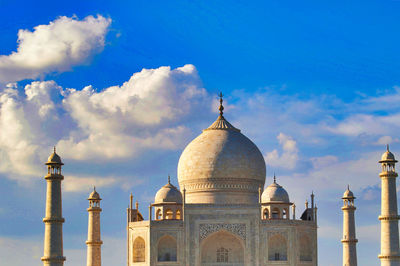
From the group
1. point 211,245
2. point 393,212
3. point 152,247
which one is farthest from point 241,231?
point 393,212

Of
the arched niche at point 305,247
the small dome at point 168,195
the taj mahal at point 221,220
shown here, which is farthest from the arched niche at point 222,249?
the arched niche at point 305,247

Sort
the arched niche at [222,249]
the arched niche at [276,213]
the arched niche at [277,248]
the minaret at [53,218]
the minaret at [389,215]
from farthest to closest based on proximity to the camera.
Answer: the arched niche at [276,213] → the arched niche at [277,248] → the arched niche at [222,249] → the minaret at [389,215] → the minaret at [53,218]

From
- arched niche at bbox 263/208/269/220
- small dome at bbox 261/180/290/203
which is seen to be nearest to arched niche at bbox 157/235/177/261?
arched niche at bbox 263/208/269/220

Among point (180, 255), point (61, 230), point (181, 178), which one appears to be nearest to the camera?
point (61, 230)

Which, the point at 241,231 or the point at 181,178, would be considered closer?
the point at 241,231

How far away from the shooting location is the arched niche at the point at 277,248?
4419 centimetres

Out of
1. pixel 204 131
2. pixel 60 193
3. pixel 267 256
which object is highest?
pixel 204 131

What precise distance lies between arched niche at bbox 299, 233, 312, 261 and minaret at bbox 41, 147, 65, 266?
12137mm

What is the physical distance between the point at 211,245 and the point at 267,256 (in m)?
2.80

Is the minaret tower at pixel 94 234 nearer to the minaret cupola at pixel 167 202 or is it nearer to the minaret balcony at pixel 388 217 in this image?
the minaret cupola at pixel 167 202

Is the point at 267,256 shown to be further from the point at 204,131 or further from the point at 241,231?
the point at 204,131

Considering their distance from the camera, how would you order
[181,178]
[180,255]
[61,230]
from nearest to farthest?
[61,230], [180,255], [181,178]

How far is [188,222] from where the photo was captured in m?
43.8

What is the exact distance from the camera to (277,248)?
44.2m
